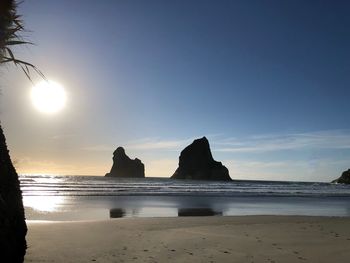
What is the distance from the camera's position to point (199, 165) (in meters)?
150

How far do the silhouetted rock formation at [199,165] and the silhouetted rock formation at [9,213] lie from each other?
142 m

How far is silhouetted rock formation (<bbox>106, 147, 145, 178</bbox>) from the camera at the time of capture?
488ft

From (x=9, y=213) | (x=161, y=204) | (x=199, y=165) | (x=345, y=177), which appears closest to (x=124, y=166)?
(x=199, y=165)

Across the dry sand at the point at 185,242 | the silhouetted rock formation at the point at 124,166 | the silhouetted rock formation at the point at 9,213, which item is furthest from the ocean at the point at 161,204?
the silhouetted rock formation at the point at 124,166

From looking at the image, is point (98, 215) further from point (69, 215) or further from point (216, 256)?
point (216, 256)

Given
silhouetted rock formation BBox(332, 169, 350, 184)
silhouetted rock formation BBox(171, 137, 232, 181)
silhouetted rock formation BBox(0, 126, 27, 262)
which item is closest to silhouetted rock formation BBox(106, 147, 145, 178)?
silhouetted rock formation BBox(171, 137, 232, 181)

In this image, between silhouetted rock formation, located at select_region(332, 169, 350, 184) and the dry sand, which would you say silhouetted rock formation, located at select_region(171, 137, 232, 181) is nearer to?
silhouetted rock formation, located at select_region(332, 169, 350, 184)

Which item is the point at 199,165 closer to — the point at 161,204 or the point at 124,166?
the point at 124,166

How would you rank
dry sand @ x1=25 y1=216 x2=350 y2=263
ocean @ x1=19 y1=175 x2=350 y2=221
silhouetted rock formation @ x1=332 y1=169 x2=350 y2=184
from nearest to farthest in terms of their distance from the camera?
1. dry sand @ x1=25 y1=216 x2=350 y2=263
2. ocean @ x1=19 y1=175 x2=350 y2=221
3. silhouetted rock formation @ x1=332 y1=169 x2=350 y2=184

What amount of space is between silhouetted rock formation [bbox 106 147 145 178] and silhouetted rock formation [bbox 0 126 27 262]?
14386 cm

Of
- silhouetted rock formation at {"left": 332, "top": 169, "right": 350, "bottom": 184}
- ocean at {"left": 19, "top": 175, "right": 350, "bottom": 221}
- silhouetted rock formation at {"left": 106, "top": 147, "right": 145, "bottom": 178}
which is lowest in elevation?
ocean at {"left": 19, "top": 175, "right": 350, "bottom": 221}

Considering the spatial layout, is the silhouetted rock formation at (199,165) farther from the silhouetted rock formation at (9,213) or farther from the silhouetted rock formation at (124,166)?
the silhouetted rock formation at (9,213)

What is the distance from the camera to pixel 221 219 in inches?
703

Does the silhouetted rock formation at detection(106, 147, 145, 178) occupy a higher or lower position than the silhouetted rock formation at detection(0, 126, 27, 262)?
higher
